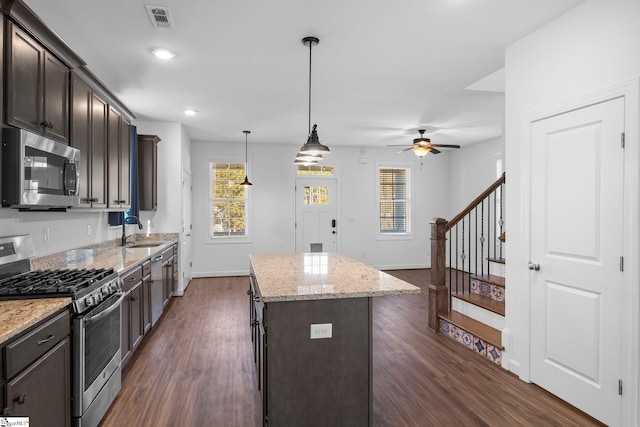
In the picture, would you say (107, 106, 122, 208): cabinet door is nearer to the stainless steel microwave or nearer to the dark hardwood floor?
the stainless steel microwave

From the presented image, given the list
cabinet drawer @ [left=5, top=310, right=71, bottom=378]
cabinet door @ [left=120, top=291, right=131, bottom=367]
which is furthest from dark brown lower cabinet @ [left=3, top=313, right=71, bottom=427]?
cabinet door @ [left=120, top=291, right=131, bottom=367]

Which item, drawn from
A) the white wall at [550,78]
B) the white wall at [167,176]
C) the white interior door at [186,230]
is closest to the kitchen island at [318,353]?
the white wall at [550,78]

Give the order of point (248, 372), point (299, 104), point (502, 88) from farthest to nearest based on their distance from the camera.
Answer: point (299, 104)
point (502, 88)
point (248, 372)

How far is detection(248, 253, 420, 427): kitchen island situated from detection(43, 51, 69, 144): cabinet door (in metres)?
1.72

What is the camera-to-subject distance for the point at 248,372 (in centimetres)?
314

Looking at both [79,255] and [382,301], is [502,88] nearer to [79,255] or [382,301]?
[382,301]

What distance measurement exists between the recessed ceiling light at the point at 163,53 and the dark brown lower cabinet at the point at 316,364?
2.38m

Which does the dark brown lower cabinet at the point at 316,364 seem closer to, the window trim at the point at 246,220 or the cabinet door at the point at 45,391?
the cabinet door at the point at 45,391

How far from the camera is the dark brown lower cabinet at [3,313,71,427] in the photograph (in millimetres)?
1500

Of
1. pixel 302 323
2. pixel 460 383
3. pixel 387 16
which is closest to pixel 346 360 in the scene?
pixel 302 323

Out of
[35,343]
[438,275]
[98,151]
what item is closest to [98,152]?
[98,151]

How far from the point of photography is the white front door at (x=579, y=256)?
2281mm

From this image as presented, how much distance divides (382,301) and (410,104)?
2.78m

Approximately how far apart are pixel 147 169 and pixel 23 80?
3.38 meters
